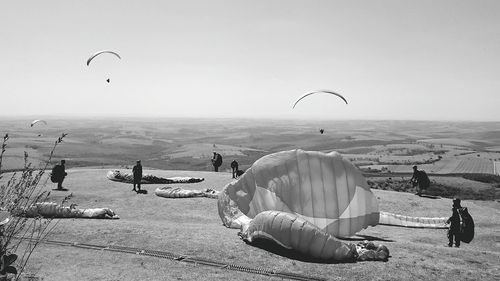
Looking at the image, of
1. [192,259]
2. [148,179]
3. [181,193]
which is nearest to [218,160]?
[148,179]

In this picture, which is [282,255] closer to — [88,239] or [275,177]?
[275,177]

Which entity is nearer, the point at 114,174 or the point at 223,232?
the point at 223,232

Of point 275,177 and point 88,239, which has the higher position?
point 275,177

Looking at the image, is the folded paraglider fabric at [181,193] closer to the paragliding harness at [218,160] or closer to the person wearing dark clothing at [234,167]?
the person wearing dark clothing at [234,167]

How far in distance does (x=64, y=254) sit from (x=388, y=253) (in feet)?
31.4

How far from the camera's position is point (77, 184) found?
25047 mm

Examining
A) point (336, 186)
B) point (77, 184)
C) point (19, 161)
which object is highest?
point (336, 186)

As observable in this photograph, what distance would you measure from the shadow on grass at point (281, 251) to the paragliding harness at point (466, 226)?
6.30 m

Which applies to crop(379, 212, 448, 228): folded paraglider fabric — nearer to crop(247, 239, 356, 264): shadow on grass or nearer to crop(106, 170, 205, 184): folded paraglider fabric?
crop(247, 239, 356, 264): shadow on grass

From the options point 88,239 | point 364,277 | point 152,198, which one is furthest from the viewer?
point 152,198

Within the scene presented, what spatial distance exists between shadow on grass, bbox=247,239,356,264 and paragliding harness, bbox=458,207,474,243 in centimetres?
630

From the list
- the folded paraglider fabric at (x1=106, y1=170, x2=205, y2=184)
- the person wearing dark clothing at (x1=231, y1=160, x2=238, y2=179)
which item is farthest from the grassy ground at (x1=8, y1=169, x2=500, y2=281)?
the person wearing dark clothing at (x1=231, y1=160, x2=238, y2=179)

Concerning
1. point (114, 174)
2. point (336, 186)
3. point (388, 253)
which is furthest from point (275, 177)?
point (114, 174)

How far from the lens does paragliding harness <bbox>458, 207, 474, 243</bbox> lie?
552 inches
